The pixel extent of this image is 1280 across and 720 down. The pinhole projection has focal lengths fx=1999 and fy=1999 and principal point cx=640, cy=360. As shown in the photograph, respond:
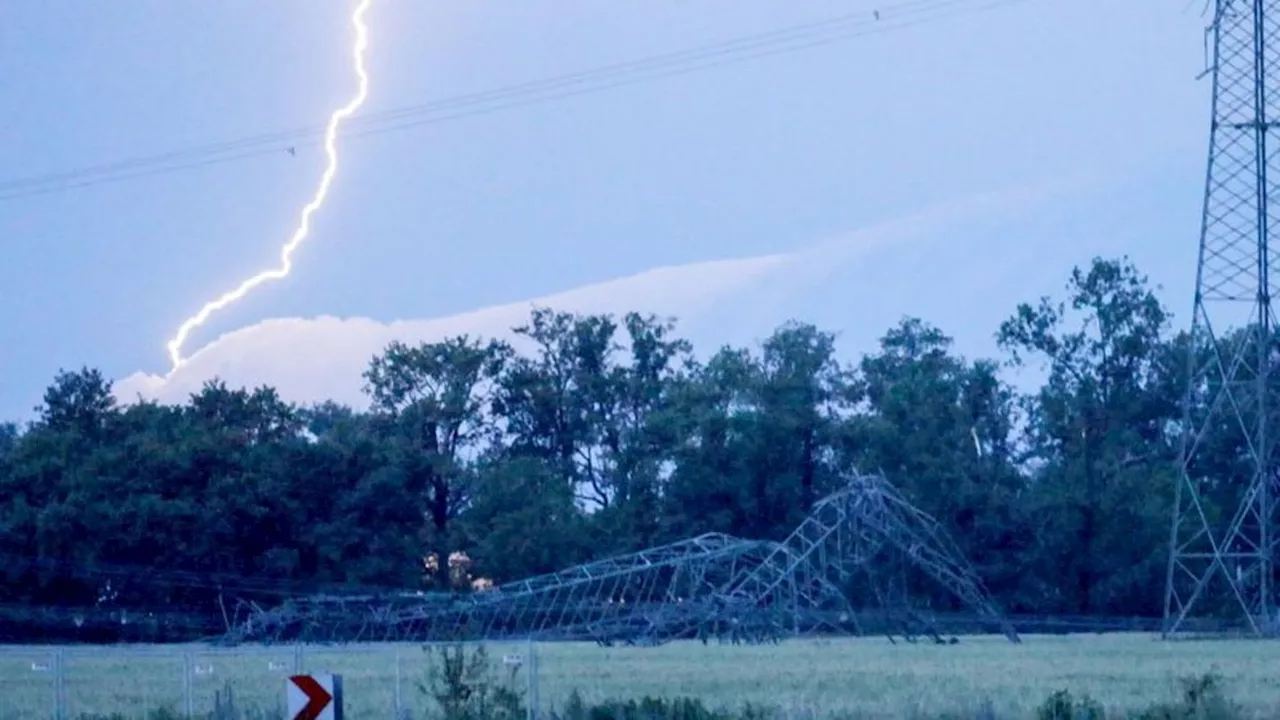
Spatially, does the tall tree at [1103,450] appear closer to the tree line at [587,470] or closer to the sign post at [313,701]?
the tree line at [587,470]

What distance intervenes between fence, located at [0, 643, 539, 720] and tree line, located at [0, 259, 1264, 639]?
19389mm

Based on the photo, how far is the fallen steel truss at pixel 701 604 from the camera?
6412 centimetres

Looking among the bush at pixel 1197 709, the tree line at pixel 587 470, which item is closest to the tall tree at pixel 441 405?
the tree line at pixel 587 470

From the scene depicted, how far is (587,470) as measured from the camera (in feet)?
335

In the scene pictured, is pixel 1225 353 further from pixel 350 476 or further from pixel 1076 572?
pixel 350 476

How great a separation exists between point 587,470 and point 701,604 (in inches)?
1490

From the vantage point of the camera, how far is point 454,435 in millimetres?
99875

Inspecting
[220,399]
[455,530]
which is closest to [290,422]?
[220,399]

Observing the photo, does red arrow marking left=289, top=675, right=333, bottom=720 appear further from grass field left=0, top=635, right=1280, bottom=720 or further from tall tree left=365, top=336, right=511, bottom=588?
tall tree left=365, top=336, right=511, bottom=588

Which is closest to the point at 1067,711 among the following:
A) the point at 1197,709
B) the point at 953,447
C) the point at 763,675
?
the point at 1197,709

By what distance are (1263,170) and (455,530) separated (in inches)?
1742

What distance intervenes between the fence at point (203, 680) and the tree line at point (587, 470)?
19.4 meters

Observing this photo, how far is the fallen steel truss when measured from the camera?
64125mm

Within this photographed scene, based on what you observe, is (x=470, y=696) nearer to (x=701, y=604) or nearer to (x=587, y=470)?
(x=701, y=604)
